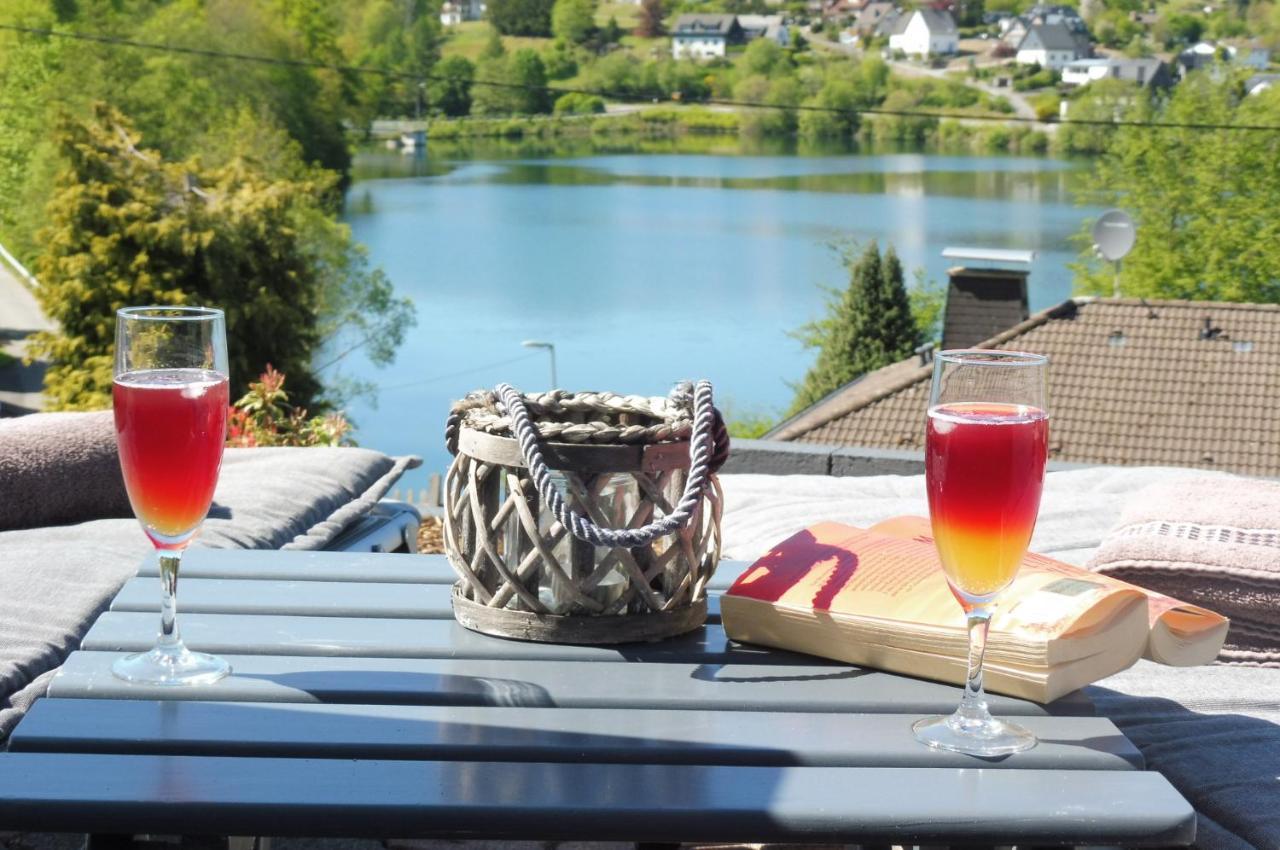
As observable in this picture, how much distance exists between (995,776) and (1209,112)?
4044cm

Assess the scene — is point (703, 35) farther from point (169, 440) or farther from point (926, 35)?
point (169, 440)

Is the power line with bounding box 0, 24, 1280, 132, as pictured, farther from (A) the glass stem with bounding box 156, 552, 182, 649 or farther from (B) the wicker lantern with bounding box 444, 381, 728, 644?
(A) the glass stem with bounding box 156, 552, 182, 649

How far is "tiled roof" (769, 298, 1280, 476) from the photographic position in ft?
52.1

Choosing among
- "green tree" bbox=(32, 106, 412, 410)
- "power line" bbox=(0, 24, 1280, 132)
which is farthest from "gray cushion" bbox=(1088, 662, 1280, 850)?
"green tree" bbox=(32, 106, 412, 410)

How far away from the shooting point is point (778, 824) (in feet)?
3.10

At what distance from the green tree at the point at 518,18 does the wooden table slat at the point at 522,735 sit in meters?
55.7

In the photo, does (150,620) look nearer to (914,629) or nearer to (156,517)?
(156,517)

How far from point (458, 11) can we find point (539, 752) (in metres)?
60.2

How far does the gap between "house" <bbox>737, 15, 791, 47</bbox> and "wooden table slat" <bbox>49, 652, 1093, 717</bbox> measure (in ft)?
182

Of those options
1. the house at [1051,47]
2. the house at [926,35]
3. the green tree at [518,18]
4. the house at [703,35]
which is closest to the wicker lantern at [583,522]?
the house at [1051,47]

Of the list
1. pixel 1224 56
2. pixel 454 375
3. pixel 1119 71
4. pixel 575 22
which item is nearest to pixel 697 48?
pixel 575 22

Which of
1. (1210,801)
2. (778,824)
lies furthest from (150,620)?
(1210,801)

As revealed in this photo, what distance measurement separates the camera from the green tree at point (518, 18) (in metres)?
54.7

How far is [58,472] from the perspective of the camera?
2.49m
